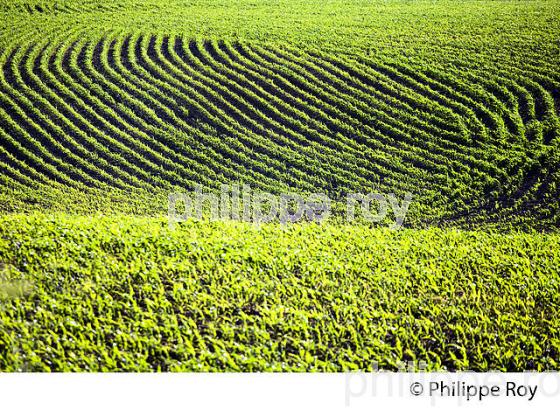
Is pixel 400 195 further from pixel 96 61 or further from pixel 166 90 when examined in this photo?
pixel 96 61

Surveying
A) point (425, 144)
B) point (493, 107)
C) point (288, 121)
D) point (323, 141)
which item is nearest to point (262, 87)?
point (288, 121)

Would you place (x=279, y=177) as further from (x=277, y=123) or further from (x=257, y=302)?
(x=257, y=302)

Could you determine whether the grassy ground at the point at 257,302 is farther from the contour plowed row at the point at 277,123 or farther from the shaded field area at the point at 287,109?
the contour plowed row at the point at 277,123

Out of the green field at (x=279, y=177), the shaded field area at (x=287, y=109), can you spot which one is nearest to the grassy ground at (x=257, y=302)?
the green field at (x=279, y=177)

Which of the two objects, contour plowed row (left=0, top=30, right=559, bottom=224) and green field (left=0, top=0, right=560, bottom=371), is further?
contour plowed row (left=0, top=30, right=559, bottom=224)

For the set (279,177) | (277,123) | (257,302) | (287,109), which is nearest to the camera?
(257,302)

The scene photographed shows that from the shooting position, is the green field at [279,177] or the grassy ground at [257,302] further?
the green field at [279,177]

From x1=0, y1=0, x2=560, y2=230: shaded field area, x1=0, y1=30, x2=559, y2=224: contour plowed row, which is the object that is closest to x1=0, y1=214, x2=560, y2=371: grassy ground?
x1=0, y1=0, x2=560, y2=230: shaded field area

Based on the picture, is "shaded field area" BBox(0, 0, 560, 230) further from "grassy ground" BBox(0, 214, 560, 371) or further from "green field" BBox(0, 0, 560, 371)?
"grassy ground" BBox(0, 214, 560, 371)

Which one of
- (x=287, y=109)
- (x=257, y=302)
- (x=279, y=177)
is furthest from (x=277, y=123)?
(x=257, y=302)
